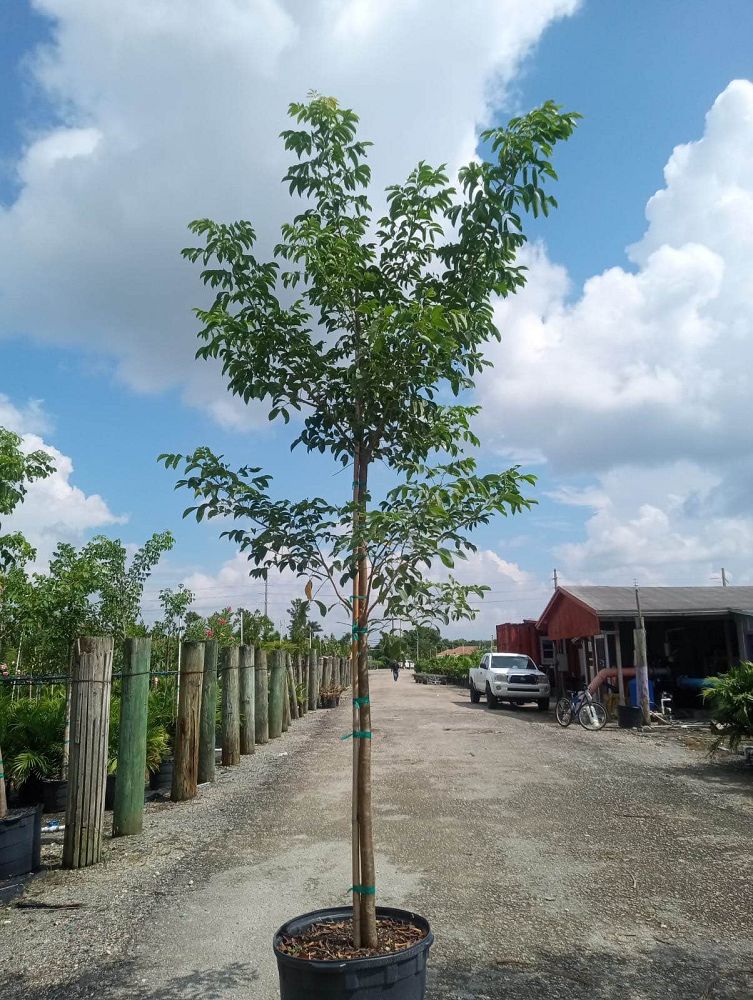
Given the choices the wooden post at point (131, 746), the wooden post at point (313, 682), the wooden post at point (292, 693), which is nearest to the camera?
the wooden post at point (131, 746)

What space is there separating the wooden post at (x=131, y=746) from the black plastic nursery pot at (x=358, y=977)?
15.3 feet

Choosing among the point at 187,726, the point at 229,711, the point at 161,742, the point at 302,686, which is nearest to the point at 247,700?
the point at 229,711

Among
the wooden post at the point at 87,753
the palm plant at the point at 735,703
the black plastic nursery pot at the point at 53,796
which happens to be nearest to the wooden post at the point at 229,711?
the black plastic nursery pot at the point at 53,796

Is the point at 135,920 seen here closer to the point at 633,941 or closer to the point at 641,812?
the point at 633,941

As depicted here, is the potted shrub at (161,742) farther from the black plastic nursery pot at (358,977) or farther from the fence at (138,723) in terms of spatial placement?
the black plastic nursery pot at (358,977)

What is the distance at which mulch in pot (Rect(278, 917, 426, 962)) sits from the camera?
3604 millimetres

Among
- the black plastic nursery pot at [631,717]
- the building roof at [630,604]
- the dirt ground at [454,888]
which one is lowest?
the dirt ground at [454,888]

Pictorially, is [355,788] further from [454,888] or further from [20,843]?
[20,843]

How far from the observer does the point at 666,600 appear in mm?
22812

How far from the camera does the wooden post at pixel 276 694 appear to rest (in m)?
17.3

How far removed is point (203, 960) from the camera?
454 cm

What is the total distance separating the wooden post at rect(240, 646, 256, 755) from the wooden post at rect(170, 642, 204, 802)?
147 inches

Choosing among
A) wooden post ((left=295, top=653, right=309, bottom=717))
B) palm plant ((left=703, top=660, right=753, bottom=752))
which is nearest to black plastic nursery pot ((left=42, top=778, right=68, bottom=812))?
palm plant ((left=703, top=660, right=753, bottom=752))

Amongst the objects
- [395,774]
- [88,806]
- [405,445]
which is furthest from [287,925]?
[395,774]
